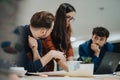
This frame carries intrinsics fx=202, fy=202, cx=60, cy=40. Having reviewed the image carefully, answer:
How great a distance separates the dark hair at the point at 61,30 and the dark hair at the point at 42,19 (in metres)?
0.10

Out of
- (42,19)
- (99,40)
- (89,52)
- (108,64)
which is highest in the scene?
(42,19)

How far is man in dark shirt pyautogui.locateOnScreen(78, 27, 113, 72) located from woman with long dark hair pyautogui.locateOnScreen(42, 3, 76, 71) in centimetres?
34

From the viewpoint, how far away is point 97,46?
298 cm

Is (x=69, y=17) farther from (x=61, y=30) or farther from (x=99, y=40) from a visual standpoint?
(x=99, y=40)

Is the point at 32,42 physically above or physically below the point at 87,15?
below

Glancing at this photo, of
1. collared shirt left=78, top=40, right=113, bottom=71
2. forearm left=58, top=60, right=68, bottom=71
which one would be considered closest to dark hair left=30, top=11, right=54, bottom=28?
forearm left=58, top=60, right=68, bottom=71

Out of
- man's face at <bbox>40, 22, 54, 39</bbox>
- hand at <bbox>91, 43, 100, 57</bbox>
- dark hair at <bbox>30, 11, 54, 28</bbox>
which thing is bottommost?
hand at <bbox>91, 43, 100, 57</bbox>

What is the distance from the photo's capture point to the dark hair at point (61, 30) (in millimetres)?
2551

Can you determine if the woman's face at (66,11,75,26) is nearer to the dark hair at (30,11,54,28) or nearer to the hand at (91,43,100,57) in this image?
the dark hair at (30,11,54,28)

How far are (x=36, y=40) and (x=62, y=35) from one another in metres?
0.37

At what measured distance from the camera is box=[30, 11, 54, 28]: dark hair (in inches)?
94.1

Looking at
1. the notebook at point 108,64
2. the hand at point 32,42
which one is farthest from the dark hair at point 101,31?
the hand at point 32,42

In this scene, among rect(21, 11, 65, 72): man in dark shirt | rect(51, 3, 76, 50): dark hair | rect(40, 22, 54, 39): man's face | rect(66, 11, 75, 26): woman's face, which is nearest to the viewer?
rect(21, 11, 65, 72): man in dark shirt

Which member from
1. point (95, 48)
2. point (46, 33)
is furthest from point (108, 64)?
point (46, 33)
